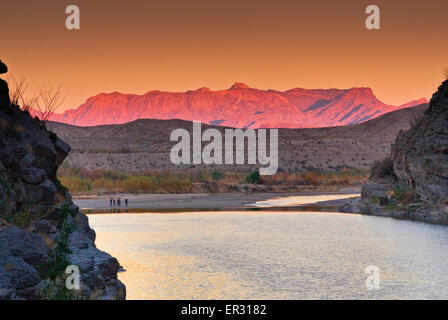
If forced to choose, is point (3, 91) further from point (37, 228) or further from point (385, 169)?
point (385, 169)

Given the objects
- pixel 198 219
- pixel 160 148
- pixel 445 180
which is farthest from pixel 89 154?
pixel 445 180

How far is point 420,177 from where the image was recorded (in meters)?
37.2

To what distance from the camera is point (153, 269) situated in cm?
1939

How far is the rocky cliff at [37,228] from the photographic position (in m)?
10.5

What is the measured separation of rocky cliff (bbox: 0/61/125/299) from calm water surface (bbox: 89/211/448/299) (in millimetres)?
1876

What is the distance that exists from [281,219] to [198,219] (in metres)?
5.46

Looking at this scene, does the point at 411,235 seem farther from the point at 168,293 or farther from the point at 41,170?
the point at 41,170

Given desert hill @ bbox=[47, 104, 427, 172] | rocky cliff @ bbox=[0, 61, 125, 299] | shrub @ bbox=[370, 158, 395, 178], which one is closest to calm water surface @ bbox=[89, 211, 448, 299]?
rocky cliff @ bbox=[0, 61, 125, 299]

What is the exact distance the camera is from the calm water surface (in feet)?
52.5

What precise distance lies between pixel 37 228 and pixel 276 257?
9.64m

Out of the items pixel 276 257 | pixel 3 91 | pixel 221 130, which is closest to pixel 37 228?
pixel 3 91

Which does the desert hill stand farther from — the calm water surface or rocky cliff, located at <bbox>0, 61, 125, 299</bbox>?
rocky cliff, located at <bbox>0, 61, 125, 299</bbox>

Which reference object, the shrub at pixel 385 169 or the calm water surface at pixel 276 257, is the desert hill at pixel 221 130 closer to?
the shrub at pixel 385 169

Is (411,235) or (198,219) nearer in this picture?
(411,235)
